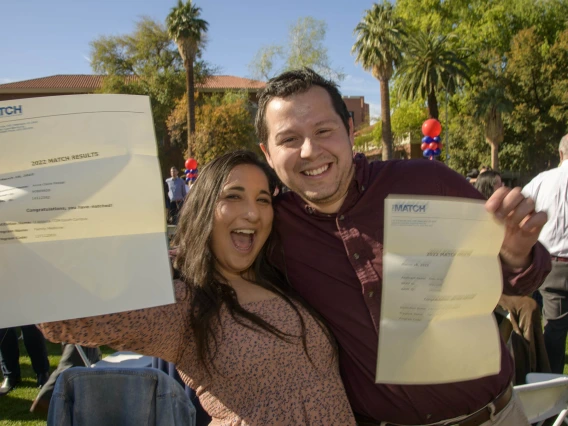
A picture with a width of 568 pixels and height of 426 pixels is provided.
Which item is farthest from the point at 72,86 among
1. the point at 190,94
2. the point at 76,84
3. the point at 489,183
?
the point at 489,183

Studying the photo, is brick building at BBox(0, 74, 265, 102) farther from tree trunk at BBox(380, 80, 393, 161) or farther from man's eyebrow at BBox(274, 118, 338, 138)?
man's eyebrow at BBox(274, 118, 338, 138)

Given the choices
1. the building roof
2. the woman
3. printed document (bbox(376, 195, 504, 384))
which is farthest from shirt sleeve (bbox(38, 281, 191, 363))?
the building roof

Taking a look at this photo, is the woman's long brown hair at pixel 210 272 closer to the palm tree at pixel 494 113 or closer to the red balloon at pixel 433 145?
the red balloon at pixel 433 145

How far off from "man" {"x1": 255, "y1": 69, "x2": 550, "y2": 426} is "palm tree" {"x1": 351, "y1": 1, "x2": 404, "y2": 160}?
26.4m

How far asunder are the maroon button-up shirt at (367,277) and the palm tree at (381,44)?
26.4 m

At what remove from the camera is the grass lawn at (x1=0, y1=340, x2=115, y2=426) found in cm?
407

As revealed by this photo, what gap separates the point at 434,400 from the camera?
164 centimetres

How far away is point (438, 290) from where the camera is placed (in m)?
1.32

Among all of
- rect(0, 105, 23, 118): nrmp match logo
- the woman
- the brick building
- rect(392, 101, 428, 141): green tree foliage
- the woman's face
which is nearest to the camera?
rect(0, 105, 23, 118): nrmp match logo

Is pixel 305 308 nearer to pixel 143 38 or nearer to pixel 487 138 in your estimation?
pixel 487 138

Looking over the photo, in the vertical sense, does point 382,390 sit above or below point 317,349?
below

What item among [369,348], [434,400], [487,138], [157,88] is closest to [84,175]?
[369,348]

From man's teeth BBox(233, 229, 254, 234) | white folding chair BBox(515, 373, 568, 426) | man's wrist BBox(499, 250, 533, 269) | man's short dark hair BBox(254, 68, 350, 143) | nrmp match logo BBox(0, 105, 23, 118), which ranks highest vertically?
man's short dark hair BBox(254, 68, 350, 143)

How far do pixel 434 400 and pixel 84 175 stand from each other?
4.32ft
